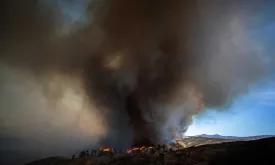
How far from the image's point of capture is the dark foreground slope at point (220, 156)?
2633 inches

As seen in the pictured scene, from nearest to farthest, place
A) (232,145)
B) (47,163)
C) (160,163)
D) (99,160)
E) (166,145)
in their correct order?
1. (232,145)
2. (160,163)
3. (99,160)
4. (166,145)
5. (47,163)

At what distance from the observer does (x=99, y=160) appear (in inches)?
3873

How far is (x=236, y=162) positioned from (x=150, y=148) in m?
39.2

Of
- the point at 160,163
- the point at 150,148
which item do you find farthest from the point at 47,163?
the point at 160,163

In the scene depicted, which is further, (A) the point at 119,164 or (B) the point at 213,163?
(A) the point at 119,164

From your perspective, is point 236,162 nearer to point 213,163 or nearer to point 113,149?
point 213,163

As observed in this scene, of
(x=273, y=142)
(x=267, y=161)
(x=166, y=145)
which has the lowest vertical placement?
(x=267, y=161)

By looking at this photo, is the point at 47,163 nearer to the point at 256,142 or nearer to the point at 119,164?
the point at 119,164

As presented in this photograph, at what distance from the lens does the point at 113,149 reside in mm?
127438

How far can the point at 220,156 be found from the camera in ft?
236

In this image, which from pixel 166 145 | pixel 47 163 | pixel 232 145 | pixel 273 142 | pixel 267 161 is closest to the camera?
pixel 267 161

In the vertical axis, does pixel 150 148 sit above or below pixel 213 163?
above

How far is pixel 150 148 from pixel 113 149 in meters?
29.5

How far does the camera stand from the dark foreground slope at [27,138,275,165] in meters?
66.9
